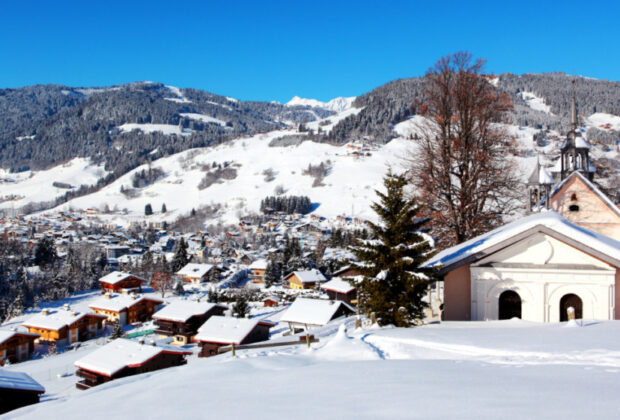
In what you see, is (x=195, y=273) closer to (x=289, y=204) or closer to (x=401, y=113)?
(x=289, y=204)

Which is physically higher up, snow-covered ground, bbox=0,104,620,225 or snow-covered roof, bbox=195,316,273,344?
snow-covered ground, bbox=0,104,620,225

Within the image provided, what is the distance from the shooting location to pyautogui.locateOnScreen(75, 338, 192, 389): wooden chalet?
19938 millimetres

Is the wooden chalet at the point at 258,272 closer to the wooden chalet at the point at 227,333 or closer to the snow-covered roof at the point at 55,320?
the snow-covered roof at the point at 55,320

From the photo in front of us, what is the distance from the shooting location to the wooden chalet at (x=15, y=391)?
1280 centimetres

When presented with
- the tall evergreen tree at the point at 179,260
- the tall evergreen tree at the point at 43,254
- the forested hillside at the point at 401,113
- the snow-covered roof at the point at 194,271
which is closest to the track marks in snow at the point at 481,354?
the snow-covered roof at the point at 194,271

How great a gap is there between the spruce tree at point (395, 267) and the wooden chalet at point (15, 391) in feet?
35.8

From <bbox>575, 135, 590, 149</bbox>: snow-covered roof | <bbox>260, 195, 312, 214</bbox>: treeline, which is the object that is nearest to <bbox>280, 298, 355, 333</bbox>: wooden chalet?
<bbox>575, 135, 590, 149</bbox>: snow-covered roof

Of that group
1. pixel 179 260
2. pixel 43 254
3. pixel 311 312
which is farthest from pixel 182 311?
pixel 43 254

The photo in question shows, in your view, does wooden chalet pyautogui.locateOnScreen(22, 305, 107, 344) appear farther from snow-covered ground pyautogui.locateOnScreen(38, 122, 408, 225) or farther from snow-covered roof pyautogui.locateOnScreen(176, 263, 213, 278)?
snow-covered ground pyautogui.locateOnScreen(38, 122, 408, 225)

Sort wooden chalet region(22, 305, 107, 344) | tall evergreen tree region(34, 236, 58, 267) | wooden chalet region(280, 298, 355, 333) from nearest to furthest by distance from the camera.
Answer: wooden chalet region(280, 298, 355, 333), wooden chalet region(22, 305, 107, 344), tall evergreen tree region(34, 236, 58, 267)

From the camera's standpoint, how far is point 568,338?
6.89m

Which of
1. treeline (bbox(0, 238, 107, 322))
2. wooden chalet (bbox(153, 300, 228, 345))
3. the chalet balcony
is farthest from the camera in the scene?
treeline (bbox(0, 238, 107, 322))

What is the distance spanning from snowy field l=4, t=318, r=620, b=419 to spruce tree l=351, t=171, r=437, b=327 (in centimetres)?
109

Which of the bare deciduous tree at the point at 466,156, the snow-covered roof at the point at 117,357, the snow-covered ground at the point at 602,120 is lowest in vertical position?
the snow-covered roof at the point at 117,357
